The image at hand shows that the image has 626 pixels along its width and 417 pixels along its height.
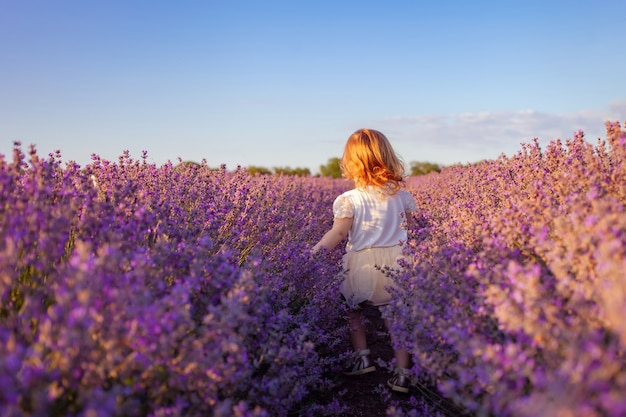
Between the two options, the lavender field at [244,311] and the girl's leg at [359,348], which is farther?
the girl's leg at [359,348]

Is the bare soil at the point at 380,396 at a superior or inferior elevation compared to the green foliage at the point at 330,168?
inferior

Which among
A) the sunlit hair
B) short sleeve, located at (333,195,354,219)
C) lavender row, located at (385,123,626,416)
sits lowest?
lavender row, located at (385,123,626,416)

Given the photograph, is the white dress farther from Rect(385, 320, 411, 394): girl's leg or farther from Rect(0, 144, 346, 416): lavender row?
Rect(0, 144, 346, 416): lavender row

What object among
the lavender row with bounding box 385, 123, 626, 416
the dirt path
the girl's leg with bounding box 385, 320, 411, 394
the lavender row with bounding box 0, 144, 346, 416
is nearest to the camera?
the lavender row with bounding box 385, 123, 626, 416

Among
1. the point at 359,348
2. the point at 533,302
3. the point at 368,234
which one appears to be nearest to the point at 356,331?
the point at 359,348

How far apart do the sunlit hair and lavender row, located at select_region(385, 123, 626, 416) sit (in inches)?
26.0

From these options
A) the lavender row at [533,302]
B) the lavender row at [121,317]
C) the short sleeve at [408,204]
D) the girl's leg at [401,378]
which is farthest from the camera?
the short sleeve at [408,204]

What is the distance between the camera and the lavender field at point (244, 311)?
1304 mm

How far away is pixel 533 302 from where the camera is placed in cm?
154

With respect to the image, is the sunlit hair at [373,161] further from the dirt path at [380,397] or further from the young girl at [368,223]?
the dirt path at [380,397]

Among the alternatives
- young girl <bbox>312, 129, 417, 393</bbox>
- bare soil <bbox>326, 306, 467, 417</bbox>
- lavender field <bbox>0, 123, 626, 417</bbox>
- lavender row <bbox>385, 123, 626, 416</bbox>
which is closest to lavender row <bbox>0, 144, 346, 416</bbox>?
lavender field <bbox>0, 123, 626, 417</bbox>

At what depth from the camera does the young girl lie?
3.50 meters

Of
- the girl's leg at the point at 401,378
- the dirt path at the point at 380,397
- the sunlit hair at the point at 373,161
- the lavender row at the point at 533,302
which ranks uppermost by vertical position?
the sunlit hair at the point at 373,161

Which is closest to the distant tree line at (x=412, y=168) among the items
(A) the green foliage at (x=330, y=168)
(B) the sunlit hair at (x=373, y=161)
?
(A) the green foliage at (x=330, y=168)
